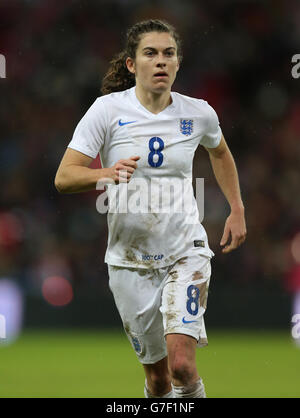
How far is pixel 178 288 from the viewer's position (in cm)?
519

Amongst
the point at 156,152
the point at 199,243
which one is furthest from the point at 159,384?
the point at 156,152

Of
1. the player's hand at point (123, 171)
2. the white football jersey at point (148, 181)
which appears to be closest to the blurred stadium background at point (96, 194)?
the white football jersey at point (148, 181)

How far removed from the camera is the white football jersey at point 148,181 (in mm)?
5297

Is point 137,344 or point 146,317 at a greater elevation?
point 146,317

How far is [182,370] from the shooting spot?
5004 mm

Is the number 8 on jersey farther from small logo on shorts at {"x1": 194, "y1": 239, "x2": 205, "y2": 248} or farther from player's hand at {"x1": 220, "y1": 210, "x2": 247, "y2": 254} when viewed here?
player's hand at {"x1": 220, "y1": 210, "x2": 247, "y2": 254}

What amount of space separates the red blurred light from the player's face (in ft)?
22.9

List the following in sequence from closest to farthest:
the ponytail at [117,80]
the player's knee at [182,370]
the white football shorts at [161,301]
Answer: the player's knee at [182,370] < the white football shorts at [161,301] < the ponytail at [117,80]

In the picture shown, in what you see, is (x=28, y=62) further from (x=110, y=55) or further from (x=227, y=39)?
(x=227, y=39)

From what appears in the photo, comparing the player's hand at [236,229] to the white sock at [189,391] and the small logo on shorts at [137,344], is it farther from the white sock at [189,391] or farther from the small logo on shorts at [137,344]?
the white sock at [189,391]

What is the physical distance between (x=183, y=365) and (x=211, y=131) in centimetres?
151

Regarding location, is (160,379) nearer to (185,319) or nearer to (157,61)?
(185,319)

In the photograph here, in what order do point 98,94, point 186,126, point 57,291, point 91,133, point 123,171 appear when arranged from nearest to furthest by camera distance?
point 123,171
point 91,133
point 186,126
point 57,291
point 98,94

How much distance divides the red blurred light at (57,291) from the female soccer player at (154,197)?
655cm
